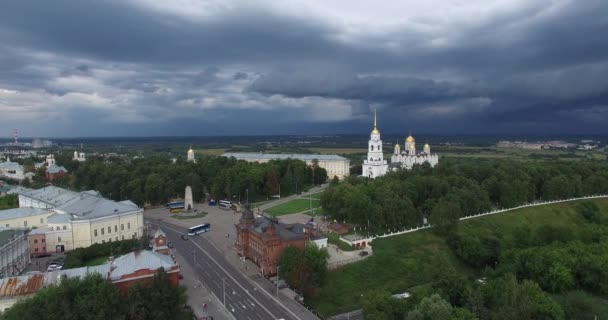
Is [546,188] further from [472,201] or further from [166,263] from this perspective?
[166,263]

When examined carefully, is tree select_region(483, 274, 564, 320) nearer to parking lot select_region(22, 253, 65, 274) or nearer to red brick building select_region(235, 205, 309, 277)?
red brick building select_region(235, 205, 309, 277)

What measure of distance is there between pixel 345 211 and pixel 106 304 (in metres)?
37.5

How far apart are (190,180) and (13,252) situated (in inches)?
1694

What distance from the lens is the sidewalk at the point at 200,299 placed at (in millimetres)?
38938

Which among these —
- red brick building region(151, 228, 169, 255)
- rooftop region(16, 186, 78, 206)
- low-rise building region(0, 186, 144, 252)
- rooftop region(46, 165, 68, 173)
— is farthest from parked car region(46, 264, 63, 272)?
rooftop region(46, 165, 68, 173)

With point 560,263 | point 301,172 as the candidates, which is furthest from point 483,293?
point 301,172

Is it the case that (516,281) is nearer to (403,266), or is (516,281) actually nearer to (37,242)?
(403,266)

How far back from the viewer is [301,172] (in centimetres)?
10200

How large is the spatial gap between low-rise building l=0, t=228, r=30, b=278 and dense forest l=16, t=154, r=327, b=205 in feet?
103

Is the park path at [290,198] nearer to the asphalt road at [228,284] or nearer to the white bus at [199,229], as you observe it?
the white bus at [199,229]

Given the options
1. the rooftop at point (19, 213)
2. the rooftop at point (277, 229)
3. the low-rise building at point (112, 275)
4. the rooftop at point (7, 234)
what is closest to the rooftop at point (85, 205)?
the rooftop at point (19, 213)

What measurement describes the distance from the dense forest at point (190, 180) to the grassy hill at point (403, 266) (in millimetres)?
37788

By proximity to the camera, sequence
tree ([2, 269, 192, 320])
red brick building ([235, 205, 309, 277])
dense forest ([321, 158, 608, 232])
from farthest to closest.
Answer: dense forest ([321, 158, 608, 232]) → red brick building ([235, 205, 309, 277]) → tree ([2, 269, 192, 320])

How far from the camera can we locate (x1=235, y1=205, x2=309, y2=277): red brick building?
158 feet
